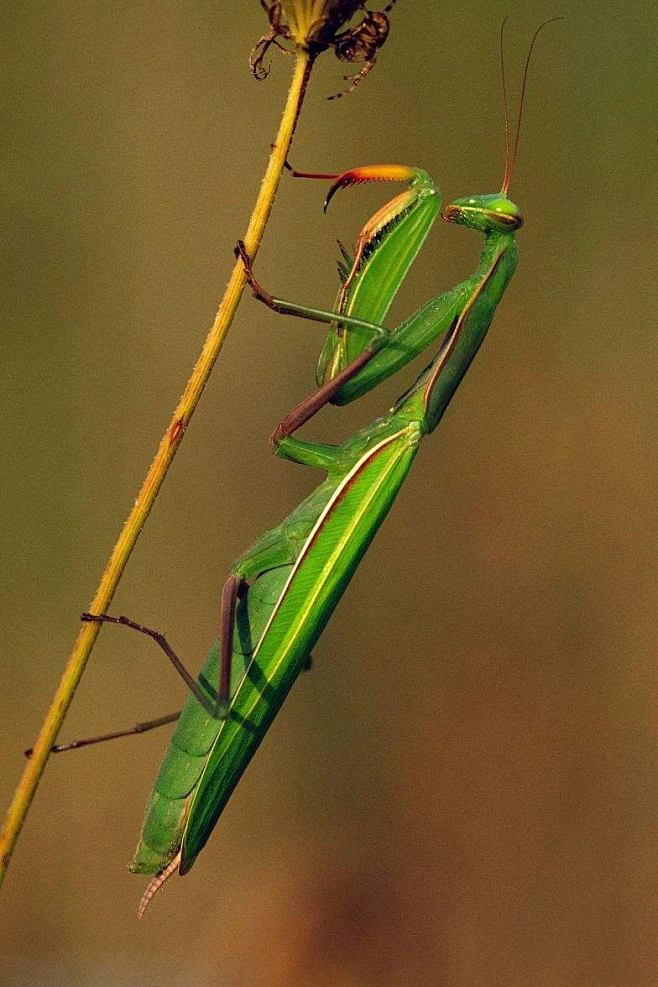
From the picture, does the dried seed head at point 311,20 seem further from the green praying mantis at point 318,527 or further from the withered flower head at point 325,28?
the green praying mantis at point 318,527

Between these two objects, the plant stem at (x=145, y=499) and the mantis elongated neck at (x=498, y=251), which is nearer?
the plant stem at (x=145, y=499)

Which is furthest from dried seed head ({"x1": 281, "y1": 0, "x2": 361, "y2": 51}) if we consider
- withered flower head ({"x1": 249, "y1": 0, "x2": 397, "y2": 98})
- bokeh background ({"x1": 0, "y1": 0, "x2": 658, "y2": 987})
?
bokeh background ({"x1": 0, "y1": 0, "x2": 658, "y2": 987})

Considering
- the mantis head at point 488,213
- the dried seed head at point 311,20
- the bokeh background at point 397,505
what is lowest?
the bokeh background at point 397,505

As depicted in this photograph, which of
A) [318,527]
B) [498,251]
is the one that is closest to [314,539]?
[318,527]

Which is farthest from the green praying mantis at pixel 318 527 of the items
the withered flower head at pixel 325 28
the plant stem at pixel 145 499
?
the plant stem at pixel 145 499

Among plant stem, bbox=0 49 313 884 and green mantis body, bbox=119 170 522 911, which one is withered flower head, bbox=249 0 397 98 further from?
green mantis body, bbox=119 170 522 911

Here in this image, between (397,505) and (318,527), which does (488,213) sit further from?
(397,505)

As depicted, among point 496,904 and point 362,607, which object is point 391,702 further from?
point 496,904
